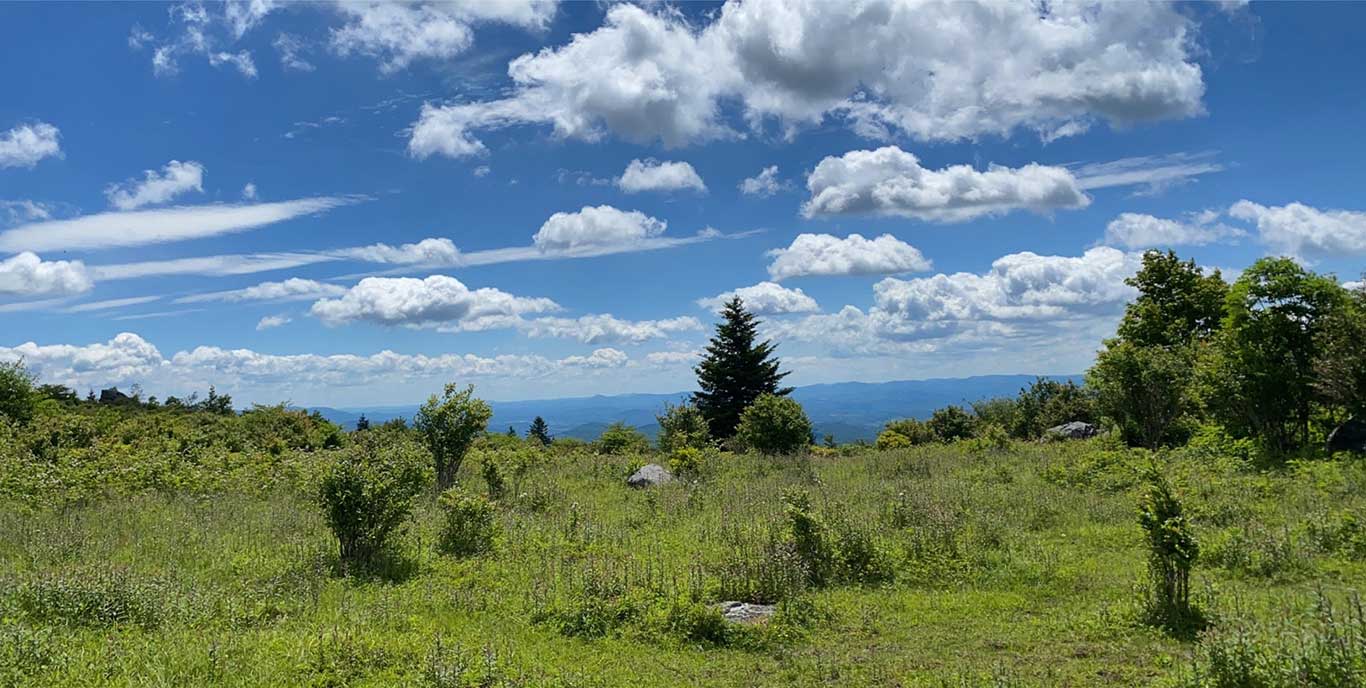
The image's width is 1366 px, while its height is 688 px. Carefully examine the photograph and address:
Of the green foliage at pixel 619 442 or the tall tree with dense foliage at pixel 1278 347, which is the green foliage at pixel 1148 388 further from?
the green foliage at pixel 619 442

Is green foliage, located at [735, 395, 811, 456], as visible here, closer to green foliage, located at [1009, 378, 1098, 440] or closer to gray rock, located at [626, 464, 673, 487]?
gray rock, located at [626, 464, 673, 487]

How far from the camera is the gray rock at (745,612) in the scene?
8734 mm

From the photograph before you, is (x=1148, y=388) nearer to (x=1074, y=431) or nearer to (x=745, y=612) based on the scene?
(x=1074, y=431)

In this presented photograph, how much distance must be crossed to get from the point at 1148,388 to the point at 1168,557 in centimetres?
1476

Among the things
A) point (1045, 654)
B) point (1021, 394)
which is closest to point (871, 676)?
point (1045, 654)

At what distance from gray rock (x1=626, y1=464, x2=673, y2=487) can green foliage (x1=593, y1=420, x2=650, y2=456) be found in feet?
34.1

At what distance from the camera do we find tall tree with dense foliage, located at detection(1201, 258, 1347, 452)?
17.8m

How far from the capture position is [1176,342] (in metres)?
28.6

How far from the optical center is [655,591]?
9.43 m

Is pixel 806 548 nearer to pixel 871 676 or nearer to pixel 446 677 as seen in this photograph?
pixel 871 676

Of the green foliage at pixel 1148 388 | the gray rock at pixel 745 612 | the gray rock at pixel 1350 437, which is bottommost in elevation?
the gray rock at pixel 745 612

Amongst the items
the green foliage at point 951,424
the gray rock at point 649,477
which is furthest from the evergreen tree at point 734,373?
the gray rock at point 649,477

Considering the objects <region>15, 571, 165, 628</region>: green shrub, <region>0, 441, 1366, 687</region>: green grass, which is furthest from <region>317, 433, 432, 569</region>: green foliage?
<region>15, 571, 165, 628</region>: green shrub

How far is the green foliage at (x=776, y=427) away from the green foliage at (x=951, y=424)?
47.7 ft
